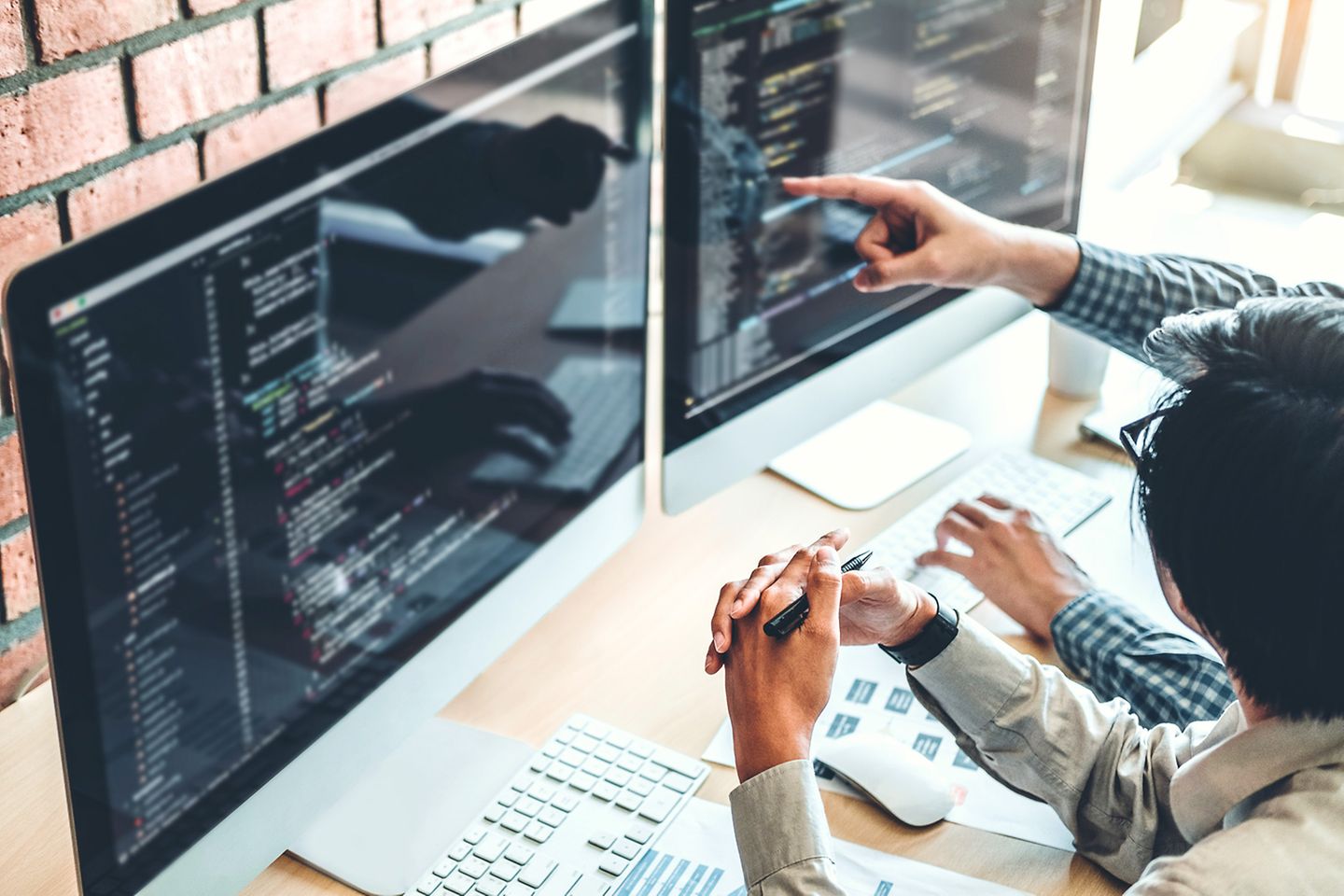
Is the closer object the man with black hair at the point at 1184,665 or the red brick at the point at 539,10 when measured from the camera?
the man with black hair at the point at 1184,665

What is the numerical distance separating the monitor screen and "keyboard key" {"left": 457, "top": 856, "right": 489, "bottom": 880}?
15.4 inches

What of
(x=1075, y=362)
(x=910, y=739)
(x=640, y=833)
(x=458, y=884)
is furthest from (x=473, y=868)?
(x=1075, y=362)

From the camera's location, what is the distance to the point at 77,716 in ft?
2.29

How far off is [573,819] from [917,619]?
291mm

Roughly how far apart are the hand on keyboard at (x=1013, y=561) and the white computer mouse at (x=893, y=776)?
0.71 ft

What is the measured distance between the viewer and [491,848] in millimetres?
967

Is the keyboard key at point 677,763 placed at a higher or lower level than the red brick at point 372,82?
lower

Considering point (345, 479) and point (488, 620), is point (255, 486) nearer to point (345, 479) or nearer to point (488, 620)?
point (345, 479)

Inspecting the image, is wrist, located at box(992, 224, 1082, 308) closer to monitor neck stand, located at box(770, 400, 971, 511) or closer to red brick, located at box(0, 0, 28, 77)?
monitor neck stand, located at box(770, 400, 971, 511)

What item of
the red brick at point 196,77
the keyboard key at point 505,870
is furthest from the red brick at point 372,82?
the keyboard key at point 505,870

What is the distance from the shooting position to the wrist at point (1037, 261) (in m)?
1.34

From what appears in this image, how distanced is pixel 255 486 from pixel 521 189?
0.28m

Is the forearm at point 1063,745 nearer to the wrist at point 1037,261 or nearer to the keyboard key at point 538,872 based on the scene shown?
the keyboard key at point 538,872

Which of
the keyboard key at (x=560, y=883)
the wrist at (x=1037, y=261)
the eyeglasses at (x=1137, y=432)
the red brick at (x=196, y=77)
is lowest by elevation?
the keyboard key at (x=560, y=883)
